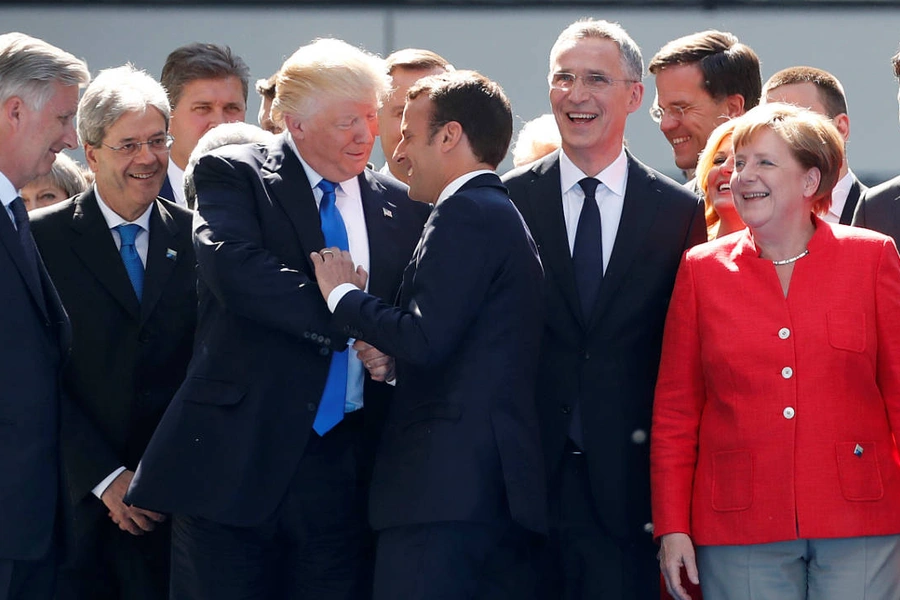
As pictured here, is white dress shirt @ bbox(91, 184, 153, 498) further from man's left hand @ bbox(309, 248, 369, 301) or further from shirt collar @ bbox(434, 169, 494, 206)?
shirt collar @ bbox(434, 169, 494, 206)

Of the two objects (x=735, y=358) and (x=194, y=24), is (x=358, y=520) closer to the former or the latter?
(x=735, y=358)

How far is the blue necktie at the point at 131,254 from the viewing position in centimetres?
374

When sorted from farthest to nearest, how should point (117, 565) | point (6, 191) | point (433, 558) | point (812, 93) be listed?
point (812, 93), point (117, 565), point (6, 191), point (433, 558)

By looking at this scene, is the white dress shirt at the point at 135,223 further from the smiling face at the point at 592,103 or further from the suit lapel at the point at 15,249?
the smiling face at the point at 592,103

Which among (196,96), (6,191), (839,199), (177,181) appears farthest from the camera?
(196,96)

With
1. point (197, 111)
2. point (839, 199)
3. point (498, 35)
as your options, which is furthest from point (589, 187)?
point (498, 35)

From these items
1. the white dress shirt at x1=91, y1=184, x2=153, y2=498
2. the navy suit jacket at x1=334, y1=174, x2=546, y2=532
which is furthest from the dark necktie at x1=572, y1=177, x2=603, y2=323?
the white dress shirt at x1=91, y1=184, x2=153, y2=498

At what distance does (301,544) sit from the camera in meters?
3.25

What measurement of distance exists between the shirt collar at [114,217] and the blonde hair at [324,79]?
625 millimetres

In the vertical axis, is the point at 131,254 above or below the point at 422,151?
below

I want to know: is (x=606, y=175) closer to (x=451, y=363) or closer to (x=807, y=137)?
(x=807, y=137)

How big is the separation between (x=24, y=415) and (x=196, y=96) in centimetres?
232

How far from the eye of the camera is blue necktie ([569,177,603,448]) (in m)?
3.40

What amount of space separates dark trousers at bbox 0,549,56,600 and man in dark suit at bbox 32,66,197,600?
1.24 feet
